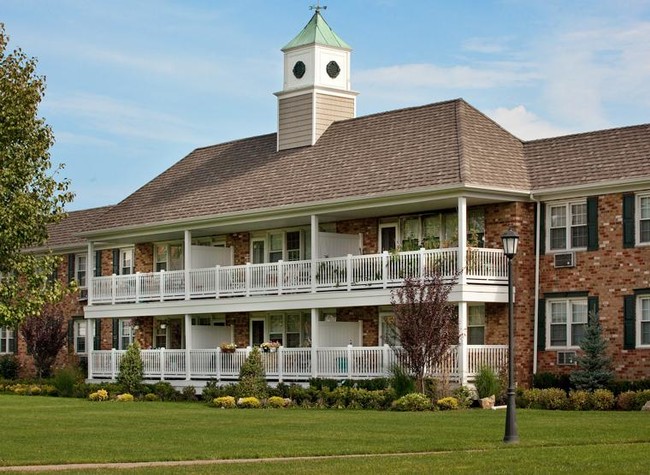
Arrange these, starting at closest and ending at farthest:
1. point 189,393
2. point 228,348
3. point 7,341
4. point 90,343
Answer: point 228,348 < point 189,393 < point 90,343 < point 7,341

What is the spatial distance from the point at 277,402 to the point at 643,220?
10.8m

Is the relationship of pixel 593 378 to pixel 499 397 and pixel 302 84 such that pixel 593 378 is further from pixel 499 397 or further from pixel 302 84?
pixel 302 84

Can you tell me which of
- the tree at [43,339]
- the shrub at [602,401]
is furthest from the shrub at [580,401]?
the tree at [43,339]

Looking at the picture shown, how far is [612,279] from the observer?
35.6m

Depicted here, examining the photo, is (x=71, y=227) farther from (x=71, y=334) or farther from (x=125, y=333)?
(x=125, y=333)

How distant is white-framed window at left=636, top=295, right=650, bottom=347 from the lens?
34781mm

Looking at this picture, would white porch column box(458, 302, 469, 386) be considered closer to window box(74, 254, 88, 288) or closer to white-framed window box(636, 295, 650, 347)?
white-framed window box(636, 295, 650, 347)

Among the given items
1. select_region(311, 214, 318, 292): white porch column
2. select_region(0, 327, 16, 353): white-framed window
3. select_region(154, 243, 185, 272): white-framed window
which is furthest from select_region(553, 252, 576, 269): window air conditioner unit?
select_region(0, 327, 16, 353): white-framed window

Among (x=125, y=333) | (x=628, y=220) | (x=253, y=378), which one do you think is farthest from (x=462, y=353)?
(x=125, y=333)

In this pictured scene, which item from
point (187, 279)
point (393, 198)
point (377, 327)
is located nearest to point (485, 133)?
point (393, 198)

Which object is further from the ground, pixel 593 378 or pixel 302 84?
pixel 302 84

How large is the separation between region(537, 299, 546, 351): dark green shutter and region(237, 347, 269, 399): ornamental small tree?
26.2 feet

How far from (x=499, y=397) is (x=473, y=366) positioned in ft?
3.73

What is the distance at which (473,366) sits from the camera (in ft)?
117
